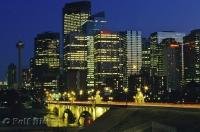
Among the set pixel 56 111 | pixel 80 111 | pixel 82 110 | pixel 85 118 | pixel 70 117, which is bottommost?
pixel 56 111

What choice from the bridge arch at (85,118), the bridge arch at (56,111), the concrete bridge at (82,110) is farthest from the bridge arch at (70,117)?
the bridge arch at (56,111)

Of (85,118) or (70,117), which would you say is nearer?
(85,118)

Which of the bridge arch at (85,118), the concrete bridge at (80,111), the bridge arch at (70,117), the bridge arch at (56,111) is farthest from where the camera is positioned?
the bridge arch at (56,111)

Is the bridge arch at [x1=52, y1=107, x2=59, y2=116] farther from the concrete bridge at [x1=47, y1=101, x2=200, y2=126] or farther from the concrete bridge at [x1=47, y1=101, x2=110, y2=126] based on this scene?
the concrete bridge at [x1=47, y1=101, x2=110, y2=126]

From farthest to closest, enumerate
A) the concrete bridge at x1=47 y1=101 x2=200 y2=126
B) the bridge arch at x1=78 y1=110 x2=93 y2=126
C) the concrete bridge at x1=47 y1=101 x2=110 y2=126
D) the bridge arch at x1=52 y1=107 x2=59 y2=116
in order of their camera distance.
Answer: the bridge arch at x1=52 y1=107 x2=59 y2=116 → the bridge arch at x1=78 y1=110 x2=93 y2=126 → the concrete bridge at x1=47 y1=101 x2=110 y2=126 → the concrete bridge at x1=47 y1=101 x2=200 y2=126

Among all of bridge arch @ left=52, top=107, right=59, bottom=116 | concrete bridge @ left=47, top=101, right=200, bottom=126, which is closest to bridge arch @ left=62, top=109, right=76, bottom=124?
concrete bridge @ left=47, top=101, right=200, bottom=126

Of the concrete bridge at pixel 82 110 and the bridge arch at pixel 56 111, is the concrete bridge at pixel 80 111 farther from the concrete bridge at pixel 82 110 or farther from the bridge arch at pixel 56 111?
the bridge arch at pixel 56 111

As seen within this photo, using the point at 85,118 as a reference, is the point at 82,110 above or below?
above

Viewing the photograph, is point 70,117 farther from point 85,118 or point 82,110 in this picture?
point 85,118

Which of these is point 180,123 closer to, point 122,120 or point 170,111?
point 170,111

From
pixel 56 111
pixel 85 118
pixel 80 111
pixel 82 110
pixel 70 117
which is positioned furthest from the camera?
pixel 56 111

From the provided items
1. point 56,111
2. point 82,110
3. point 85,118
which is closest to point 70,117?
point 82,110

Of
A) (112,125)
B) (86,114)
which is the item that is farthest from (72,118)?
(112,125)

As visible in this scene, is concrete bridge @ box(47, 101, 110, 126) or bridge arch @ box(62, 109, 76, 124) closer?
concrete bridge @ box(47, 101, 110, 126)
